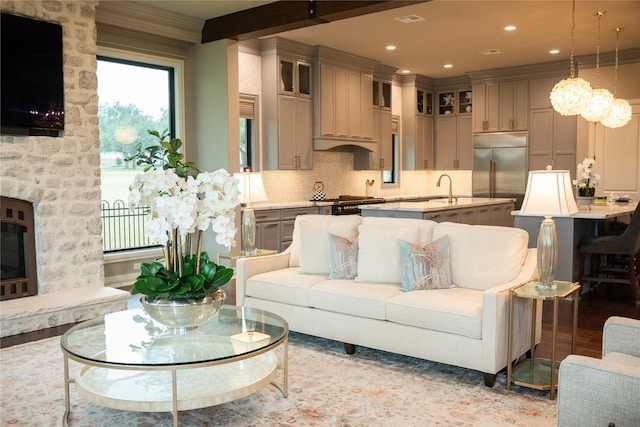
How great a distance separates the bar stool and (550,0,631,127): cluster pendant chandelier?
4.40 ft

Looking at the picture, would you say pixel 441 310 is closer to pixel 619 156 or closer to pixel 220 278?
pixel 220 278

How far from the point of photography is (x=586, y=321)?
4.62m

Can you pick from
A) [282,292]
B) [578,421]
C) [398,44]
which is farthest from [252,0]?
[578,421]

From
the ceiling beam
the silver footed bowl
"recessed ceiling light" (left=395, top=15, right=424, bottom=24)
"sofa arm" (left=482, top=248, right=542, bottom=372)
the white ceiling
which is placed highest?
the white ceiling

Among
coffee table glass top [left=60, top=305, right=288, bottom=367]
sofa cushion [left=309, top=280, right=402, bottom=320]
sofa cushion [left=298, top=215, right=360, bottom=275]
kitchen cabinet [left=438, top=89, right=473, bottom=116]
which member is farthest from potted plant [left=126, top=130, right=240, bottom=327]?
kitchen cabinet [left=438, top=89, right=473, bottom=116]

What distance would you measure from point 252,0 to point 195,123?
1732 mm

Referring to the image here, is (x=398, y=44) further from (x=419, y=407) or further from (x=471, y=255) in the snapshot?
(x=419, y=407)

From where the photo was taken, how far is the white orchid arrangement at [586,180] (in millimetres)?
6715

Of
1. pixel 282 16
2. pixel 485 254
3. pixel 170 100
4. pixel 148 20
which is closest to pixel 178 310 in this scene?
pixel 485 254

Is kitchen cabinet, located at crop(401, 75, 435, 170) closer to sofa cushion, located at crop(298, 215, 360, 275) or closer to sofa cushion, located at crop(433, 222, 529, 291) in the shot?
sofa cushion, located at crop(298, 215, 360, 275)

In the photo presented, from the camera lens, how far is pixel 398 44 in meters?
7.55

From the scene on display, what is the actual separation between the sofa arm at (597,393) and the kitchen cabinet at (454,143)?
833 cm

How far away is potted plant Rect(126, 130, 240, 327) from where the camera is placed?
2668 millimetres

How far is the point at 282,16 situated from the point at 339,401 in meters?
4.09
